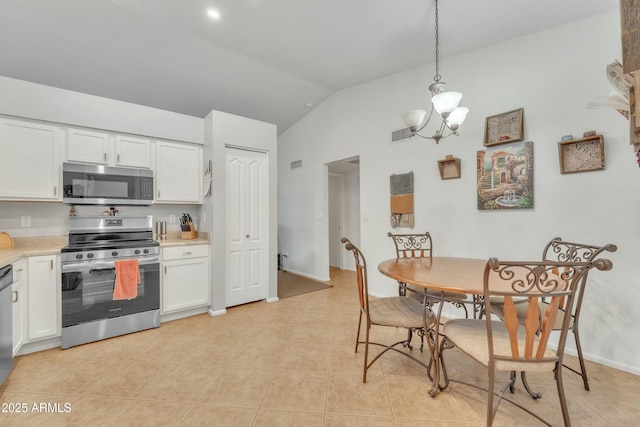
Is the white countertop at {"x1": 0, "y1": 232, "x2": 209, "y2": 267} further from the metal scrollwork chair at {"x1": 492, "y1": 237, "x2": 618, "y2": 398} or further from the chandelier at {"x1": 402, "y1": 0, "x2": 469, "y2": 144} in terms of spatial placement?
→ the metal scrollwork chair at {"x1": 492, "y1": 237, "x2": 618, "y2": 398}

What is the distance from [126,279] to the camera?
267 cm

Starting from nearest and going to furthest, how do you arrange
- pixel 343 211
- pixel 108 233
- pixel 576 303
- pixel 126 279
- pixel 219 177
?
pixel 576 303 < pixel 126 279 < pixel 108 233 < pixel 219 177 < pixel 343 211

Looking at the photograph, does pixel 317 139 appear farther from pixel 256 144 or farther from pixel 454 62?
pixel 454 62

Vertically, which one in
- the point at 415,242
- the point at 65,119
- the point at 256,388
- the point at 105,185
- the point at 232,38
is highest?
the point at 232,38

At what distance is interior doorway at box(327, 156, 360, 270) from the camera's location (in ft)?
19.2

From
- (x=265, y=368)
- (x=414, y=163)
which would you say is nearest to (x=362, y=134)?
(x=414, y=163)

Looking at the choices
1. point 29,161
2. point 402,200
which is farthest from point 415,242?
point 29,161

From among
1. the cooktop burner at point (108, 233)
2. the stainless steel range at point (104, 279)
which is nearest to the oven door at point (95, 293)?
the stainless steel range at point (104, 279)

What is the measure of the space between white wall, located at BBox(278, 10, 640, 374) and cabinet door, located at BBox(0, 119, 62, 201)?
142 inches

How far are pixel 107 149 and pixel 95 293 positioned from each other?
1.51m

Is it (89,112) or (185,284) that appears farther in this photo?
(185,284)

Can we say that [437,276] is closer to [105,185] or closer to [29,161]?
[105,185]

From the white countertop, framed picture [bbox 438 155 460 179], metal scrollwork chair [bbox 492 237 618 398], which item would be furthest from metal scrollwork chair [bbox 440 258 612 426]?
the white countertop

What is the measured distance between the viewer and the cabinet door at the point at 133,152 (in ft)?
9.80
